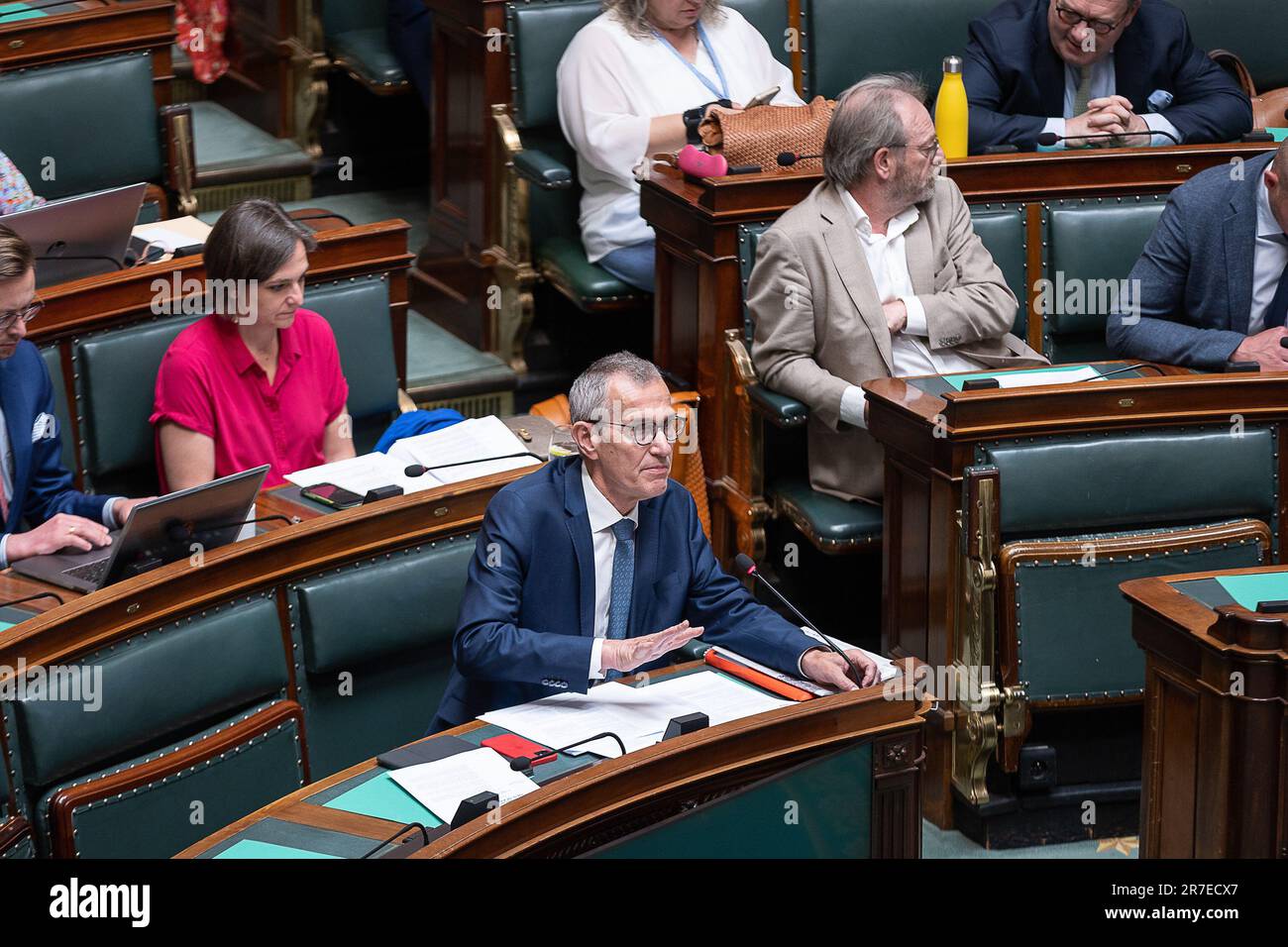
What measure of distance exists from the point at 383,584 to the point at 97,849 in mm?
586

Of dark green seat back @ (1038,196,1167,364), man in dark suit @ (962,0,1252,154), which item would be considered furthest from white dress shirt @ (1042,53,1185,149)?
dark green seat back @ (1038,196,1167,364)

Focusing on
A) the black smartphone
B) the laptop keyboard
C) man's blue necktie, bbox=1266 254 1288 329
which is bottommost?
the laptop keyboard

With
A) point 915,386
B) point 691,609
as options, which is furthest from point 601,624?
point 915,386

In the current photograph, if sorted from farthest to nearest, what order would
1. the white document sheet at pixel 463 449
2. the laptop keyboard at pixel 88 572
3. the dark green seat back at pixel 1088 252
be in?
the dark green seat back at pixel 1088 252
the white document sheet at pixel 463 449
the laptop keyboard at pixel 88 572

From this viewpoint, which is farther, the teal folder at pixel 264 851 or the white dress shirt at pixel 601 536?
the white dress shirt at pixel 601 536

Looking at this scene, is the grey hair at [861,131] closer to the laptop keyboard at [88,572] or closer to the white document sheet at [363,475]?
the white document sheet at [363,475]

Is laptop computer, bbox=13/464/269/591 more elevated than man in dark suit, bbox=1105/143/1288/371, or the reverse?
man in dark suit, bbox=1105/143/1288/371

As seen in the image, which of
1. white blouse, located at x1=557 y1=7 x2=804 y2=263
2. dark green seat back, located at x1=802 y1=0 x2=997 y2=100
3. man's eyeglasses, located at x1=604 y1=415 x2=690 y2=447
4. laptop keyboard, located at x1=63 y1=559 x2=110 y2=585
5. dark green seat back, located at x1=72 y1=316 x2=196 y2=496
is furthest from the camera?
dark green seat back, located at x1=802 y1=0 x2=997 y2=100

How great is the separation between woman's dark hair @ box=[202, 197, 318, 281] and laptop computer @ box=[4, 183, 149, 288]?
0.27 metres

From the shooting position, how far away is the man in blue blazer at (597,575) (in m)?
2.54

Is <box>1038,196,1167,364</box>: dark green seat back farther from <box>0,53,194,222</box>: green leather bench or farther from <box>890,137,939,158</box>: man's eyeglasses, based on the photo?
<box>0,53,194,222</box>: green leather bench

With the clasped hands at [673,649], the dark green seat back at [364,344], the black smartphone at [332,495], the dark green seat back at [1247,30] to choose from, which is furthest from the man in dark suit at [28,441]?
the dark green seat back at [1247,30]

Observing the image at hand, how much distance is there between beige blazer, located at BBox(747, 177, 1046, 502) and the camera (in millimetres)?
3514

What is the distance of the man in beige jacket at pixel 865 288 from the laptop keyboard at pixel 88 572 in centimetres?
133
